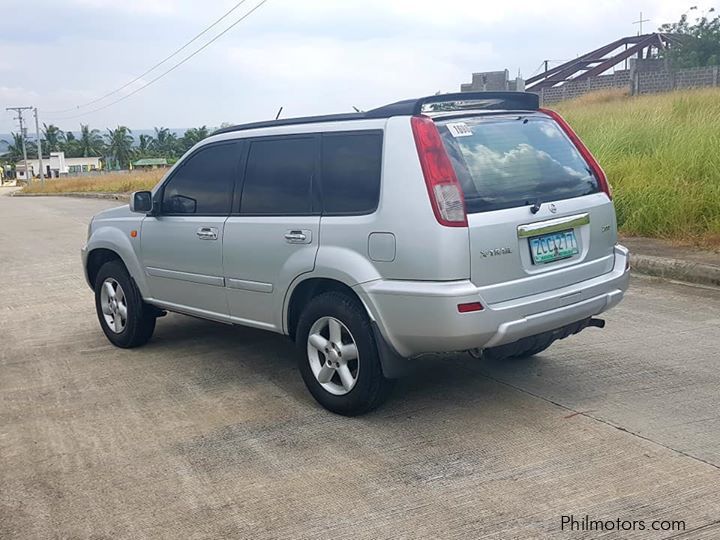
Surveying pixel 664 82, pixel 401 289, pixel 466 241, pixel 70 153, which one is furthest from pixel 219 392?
pixel 70 153

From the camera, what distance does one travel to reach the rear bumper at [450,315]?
3885 mm

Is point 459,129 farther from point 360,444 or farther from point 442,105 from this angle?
point 360,444

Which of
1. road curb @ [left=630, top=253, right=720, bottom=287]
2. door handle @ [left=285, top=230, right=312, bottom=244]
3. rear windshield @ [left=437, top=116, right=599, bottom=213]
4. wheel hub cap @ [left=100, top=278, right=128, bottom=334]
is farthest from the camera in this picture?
road curb @ [left=630, top=253, right=720, bottom=287]

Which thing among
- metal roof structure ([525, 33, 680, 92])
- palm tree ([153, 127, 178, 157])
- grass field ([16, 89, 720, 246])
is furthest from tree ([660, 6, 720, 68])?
palm tree ([153, 127, 178, 157])

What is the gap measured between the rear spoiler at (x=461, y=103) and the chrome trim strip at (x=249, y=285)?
125 centimetres

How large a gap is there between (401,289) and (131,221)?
2944 mm

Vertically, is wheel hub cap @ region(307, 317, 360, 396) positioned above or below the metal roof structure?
below

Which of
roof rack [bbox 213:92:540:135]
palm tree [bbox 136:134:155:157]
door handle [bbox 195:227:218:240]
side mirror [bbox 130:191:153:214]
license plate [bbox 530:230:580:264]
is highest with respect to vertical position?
palm tree [bbox 136:134:155:157]

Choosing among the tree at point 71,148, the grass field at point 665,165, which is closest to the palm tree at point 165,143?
the tree at point 71,148

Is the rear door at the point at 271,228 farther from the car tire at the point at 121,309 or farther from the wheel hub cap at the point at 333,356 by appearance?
the car tire at the point at 121,309

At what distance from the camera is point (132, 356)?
237 inches

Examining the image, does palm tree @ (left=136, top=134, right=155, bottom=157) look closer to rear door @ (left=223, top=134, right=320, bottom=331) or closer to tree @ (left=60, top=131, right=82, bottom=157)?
tree @ (left=60, top=131, right=82, bottom=157)

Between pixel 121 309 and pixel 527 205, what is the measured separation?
3.58m

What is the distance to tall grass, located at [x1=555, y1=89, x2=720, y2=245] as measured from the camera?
9586 millimetres
